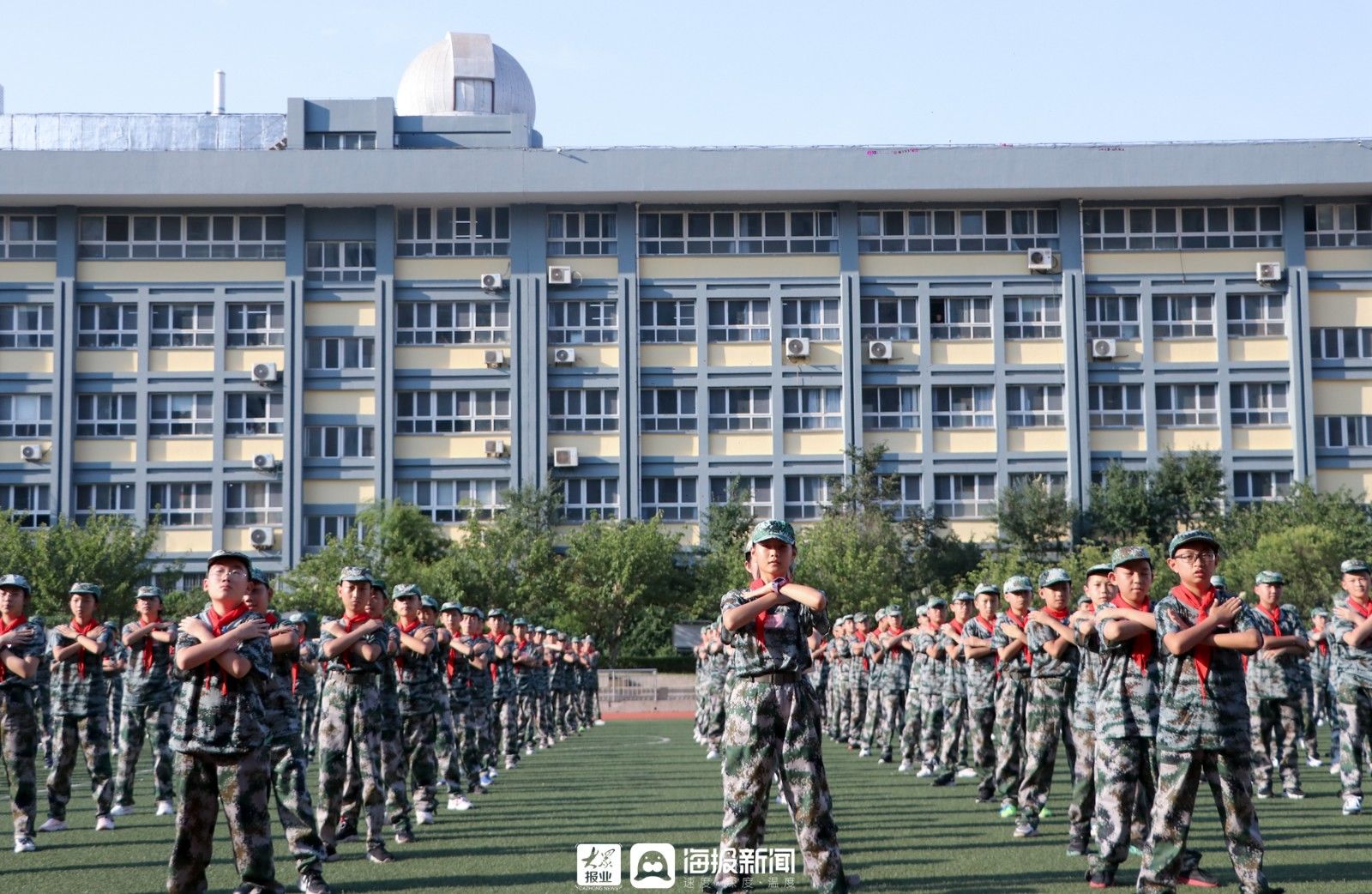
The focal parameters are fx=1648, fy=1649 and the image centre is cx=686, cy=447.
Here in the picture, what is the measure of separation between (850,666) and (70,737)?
48.0 feet

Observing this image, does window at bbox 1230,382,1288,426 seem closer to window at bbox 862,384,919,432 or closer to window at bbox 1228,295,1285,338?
window at bbox 1228,295,1285,338

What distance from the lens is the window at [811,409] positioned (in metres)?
56.0

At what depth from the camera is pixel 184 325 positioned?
5619 cm

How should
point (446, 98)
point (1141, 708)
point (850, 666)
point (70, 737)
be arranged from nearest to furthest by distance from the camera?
1. point (1141, 708)
2. point (70, 737)
3. point (850, 666)
4. point (446, 98)

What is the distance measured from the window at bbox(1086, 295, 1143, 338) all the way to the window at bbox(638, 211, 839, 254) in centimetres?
908

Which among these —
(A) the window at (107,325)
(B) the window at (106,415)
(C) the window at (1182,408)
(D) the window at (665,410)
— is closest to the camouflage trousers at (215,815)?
(D) the window at (665,410)

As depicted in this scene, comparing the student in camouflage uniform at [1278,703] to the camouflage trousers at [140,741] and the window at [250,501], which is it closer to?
the camouflage trousers at [140,741]

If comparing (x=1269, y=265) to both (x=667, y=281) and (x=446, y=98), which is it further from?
(x=446, y=98)

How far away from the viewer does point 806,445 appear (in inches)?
2210

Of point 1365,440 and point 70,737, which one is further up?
Result: point 1365,440

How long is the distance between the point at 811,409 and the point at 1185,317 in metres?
13.2

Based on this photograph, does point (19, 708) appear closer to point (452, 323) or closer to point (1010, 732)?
point (1010, 732)

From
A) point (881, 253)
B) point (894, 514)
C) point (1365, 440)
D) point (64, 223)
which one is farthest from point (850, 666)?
point (64, 223)

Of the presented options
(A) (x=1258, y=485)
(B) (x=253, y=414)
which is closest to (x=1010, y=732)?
(B) (x=253, y=414)
